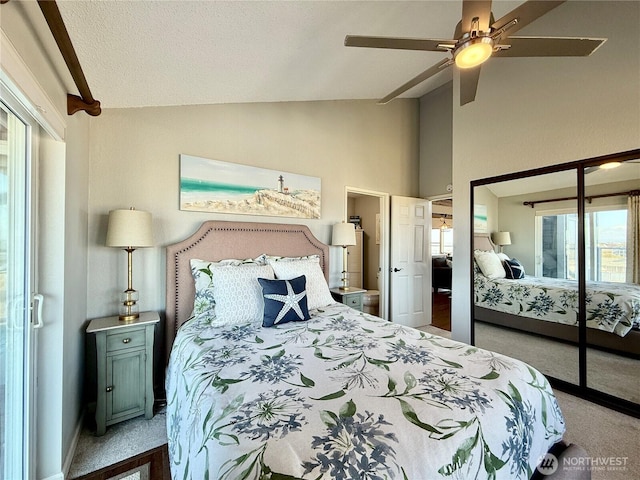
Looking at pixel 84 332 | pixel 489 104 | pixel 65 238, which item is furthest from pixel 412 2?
pixel 84 332

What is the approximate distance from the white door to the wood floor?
0.97 ft

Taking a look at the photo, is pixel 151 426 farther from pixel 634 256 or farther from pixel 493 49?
pixel 634 256

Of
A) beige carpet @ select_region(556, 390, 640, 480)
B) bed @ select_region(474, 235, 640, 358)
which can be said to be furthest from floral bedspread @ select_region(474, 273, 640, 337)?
beige carpet @ select_region(556, 390, 640, 480)

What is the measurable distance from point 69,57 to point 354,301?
3.01 m

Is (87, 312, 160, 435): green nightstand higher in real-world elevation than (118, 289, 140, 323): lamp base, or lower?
lower

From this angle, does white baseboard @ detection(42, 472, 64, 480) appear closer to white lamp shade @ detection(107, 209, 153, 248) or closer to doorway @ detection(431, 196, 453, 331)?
white lamp shade @ detection(107, 209, 153, 248)

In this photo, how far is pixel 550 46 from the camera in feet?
5.37

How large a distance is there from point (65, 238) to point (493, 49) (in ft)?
8.78

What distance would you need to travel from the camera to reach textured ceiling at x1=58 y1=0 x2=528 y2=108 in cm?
143

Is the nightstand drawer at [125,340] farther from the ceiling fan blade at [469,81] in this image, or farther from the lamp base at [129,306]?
the ceiling fan blade at [469,81]

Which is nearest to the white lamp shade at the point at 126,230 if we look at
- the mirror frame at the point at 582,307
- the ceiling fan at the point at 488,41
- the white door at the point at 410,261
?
the ceiling fan at the point at 488,41

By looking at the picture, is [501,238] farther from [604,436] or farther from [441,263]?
[441,263]

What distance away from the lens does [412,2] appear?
213cm

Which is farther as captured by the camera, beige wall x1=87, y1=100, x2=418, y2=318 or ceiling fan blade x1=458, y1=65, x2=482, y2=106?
beige wall x1=87, y1=100, x2=418, y2=318
